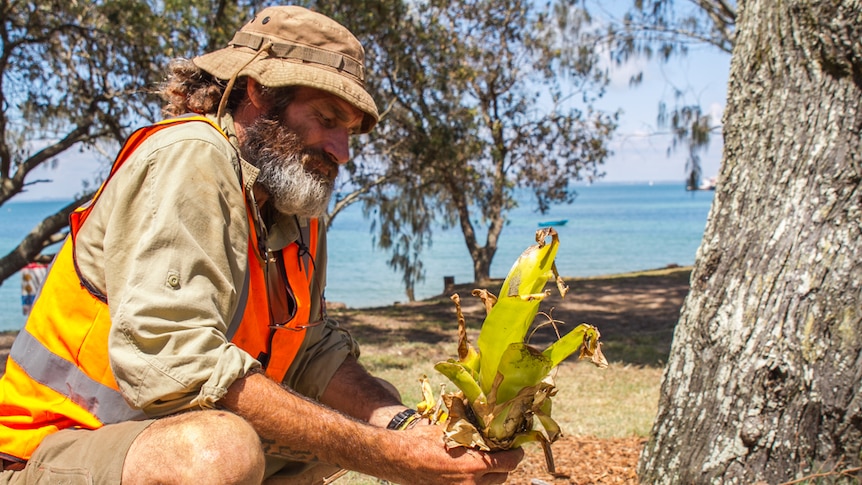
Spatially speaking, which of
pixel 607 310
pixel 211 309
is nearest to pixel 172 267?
pixel 211 309

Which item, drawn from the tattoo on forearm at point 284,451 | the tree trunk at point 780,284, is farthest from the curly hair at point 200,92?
the tree trunk at point 780,284

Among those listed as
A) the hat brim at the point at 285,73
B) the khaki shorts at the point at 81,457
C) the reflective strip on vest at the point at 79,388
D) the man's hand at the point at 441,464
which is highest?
the hat brim at the point at 285,73

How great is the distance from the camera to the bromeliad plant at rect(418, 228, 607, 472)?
2.11 meters

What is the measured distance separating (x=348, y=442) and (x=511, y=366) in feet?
1.62

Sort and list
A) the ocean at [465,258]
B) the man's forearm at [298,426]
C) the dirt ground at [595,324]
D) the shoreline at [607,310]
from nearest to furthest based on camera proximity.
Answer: the man's forearm at [298,426] < the dirt ground at [595,324] < the shoreline at [607,310] < the ocean at [465,258]

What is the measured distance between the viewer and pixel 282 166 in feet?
8.02

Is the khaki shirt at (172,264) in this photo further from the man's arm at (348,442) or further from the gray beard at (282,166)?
the gray beard at (282,166)

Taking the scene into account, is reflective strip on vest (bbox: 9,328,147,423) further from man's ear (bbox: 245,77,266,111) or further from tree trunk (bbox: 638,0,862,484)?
tree trunk (bbox: 638,0,862,484)

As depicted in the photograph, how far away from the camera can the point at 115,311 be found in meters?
1.98

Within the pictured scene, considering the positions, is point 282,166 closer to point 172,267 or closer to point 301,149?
point 301,149

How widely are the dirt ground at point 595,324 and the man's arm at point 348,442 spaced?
4.50ft

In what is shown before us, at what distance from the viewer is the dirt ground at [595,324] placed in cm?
386

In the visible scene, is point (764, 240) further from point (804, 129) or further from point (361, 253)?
point (361, 253)

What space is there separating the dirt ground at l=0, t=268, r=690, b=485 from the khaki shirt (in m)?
1.96
